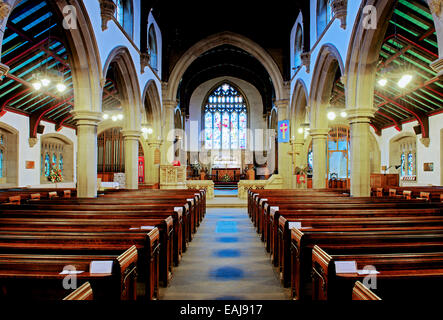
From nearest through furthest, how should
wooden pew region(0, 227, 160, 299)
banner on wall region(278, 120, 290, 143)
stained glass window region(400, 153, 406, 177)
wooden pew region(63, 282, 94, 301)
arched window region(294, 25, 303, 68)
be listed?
1. wooden pew region(63, 282, 94, 301)
2. wooden pew region(0, 227, 160, 299)
3. arched window region(294, 25, 303, 68)
4. banner on wall region(278, 120, 290, 143)
5. stained glass window region(400, 153, 406, 177)

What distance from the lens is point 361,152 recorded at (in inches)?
260

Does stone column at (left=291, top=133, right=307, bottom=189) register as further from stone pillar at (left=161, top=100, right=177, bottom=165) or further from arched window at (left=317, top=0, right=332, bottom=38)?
stone pillar at (left=161, top=100, right=177, bottom=165)

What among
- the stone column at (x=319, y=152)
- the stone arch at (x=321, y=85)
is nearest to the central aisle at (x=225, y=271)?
the stone column at (x=319, y=152)

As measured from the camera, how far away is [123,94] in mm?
9258

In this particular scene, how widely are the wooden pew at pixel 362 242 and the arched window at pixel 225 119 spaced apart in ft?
63.9

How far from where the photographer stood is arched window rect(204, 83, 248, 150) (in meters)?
22.1

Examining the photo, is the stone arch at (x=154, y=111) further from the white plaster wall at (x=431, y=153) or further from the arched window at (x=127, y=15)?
the white plaster wall at (x=431, y=153)

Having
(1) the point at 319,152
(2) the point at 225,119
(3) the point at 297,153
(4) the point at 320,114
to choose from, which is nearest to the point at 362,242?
(1) the point at 319,152

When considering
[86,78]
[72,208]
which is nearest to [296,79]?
[86,78]

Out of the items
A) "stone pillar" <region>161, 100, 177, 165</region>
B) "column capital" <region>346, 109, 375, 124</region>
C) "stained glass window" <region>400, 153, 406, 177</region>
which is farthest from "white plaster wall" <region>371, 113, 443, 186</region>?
"stone pillar" <region>161, 100, 177, 165</region>

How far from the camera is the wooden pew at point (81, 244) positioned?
213 cm

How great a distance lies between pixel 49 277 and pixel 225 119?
21117 mm

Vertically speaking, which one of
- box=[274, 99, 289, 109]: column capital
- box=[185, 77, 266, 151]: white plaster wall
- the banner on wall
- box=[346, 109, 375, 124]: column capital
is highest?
box=[185, 77, 266, 151]: white plaster wall

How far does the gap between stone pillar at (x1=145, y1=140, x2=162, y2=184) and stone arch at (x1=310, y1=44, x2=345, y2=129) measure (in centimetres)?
648
